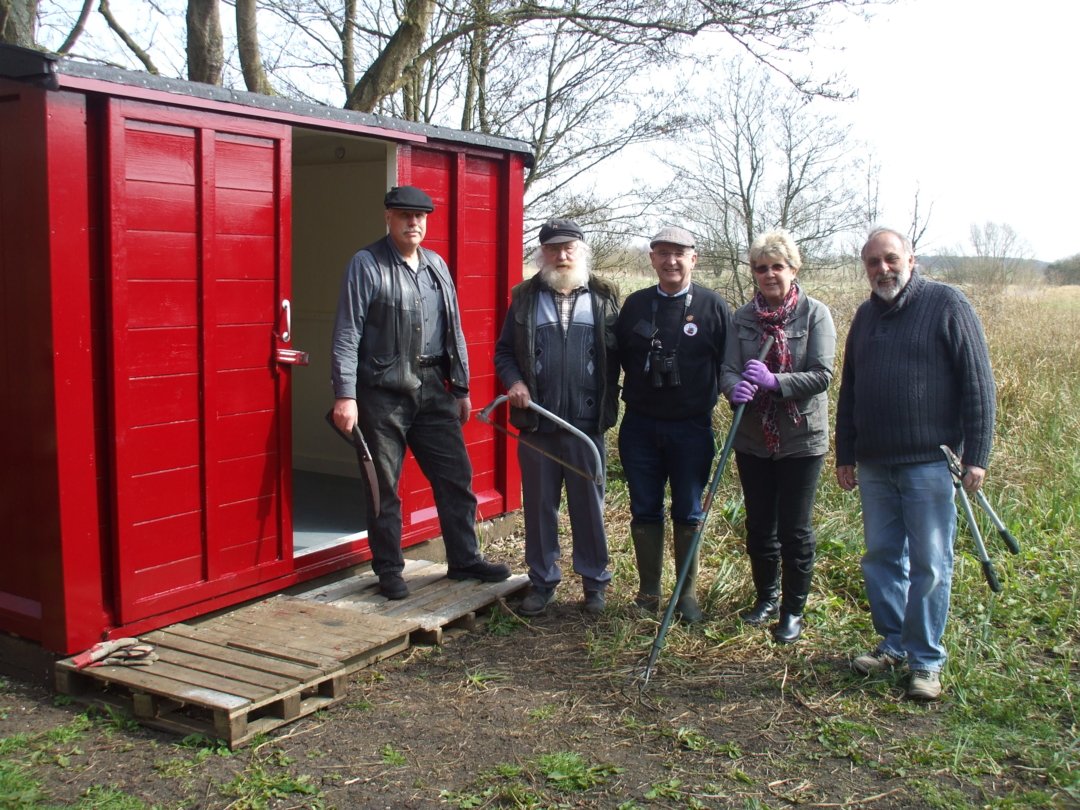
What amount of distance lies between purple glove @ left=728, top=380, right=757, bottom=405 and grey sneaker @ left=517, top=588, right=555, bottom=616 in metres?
1.42

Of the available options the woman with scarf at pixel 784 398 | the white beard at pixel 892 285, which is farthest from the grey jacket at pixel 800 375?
the white beard at pixel 892 285

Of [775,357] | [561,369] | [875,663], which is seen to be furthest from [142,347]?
[875,663]

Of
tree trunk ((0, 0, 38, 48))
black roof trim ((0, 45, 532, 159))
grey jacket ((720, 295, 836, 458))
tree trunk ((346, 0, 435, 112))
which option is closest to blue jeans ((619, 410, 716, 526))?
grey jacket ((720, 295, 836, 458))

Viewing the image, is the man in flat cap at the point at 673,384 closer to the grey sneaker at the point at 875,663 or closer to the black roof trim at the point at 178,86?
the grey sneaker at the point at 875,663

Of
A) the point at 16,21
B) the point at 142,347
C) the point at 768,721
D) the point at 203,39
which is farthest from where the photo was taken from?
the point at 203,39

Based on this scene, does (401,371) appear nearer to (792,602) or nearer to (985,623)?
(792,602)

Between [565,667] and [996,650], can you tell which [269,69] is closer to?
[565,667]

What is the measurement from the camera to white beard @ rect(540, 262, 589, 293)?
4629 mm

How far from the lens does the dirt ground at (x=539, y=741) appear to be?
10.9ft

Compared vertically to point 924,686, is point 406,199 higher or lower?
higher

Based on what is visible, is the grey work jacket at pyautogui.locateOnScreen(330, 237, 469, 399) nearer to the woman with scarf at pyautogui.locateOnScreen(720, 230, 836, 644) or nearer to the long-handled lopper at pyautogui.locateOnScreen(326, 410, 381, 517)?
the long-handled lopper at pyautogui.locateOnScreen(326, 410, 381, 517)

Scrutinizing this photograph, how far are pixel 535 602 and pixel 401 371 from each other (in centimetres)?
130

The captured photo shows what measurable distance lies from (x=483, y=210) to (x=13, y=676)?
3413 millimetres

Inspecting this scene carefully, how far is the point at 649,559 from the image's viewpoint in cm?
483
